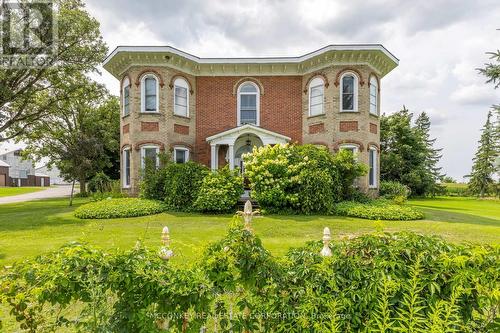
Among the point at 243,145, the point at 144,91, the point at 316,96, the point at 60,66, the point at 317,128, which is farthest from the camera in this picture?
the point at 60,66

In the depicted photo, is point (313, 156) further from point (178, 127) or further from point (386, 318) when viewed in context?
point (386, 318)

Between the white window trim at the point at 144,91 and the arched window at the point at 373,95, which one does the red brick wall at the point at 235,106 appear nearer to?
the white window trim at the point at 144,91

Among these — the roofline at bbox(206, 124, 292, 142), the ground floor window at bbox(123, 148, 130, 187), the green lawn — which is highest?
the roofline at bbox(206, 124, 292, 142)

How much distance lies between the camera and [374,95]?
17125mm

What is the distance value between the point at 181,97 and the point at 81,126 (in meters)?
16.2

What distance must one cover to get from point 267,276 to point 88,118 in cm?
3083

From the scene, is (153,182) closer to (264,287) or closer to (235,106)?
(235,106)

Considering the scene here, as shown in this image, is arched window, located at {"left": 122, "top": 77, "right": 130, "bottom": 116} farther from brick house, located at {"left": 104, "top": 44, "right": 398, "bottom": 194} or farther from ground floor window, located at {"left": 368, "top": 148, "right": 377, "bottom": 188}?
ground floor window, located at {"left": 368, "top": 148, "right": 377, "bottom": 188}

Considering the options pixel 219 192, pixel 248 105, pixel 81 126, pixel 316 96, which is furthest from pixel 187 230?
pixel 81 126

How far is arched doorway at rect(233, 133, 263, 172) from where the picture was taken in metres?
17.4

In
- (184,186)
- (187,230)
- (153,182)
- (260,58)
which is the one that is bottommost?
(187,230)

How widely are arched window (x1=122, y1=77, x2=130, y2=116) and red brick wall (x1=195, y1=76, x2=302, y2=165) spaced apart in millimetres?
3856

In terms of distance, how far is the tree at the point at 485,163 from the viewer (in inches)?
1489

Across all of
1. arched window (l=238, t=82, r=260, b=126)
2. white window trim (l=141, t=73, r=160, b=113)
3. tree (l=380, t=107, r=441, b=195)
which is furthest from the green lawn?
tree (l=380, t=107, r=441, b=195)
